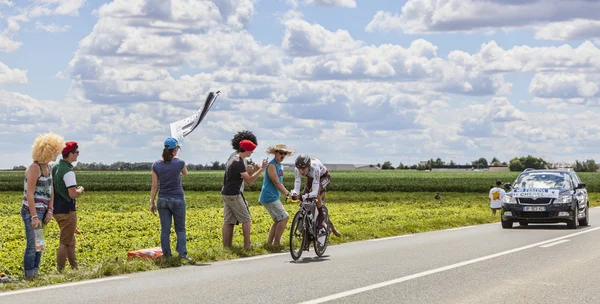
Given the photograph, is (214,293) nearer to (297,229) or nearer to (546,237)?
(297,229)

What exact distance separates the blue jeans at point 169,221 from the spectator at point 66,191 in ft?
5.71

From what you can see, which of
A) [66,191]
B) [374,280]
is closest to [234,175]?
[66,191]

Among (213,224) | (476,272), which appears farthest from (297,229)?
(213,224)

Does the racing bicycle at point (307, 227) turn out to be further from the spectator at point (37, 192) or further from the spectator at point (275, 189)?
the spectator at point (37, 192)

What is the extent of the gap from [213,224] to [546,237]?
382 inches

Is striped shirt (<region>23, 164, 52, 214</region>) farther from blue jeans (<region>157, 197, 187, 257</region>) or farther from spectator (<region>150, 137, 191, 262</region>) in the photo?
blue jeans (<region>157, 197, 187, 257</region>)

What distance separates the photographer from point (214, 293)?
1037cm

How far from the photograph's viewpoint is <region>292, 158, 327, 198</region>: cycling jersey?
14648mm

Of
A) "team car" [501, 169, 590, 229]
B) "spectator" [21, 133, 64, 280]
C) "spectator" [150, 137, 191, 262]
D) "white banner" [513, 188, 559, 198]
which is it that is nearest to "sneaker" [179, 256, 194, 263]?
"spectator" [150, 137, 191, 262]

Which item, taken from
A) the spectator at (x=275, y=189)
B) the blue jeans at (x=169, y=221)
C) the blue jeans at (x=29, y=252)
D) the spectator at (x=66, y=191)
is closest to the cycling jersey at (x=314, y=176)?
the spectator at (x=275, y=189)

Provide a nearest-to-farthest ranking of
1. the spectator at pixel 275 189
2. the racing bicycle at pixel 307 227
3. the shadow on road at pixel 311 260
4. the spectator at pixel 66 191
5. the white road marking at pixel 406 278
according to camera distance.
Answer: the white road marking at pixel 406 278 → the spectator at pixel 66 191 → the shadow on road at pixel 311 260 → the racing bicycle at pixel 307 227 → the spectator at pixel 275 189

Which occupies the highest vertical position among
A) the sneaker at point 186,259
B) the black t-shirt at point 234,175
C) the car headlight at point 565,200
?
the black t-shirt at point 234,175

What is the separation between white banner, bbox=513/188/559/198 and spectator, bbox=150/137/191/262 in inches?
478

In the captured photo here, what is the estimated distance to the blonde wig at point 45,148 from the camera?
11.2 m
